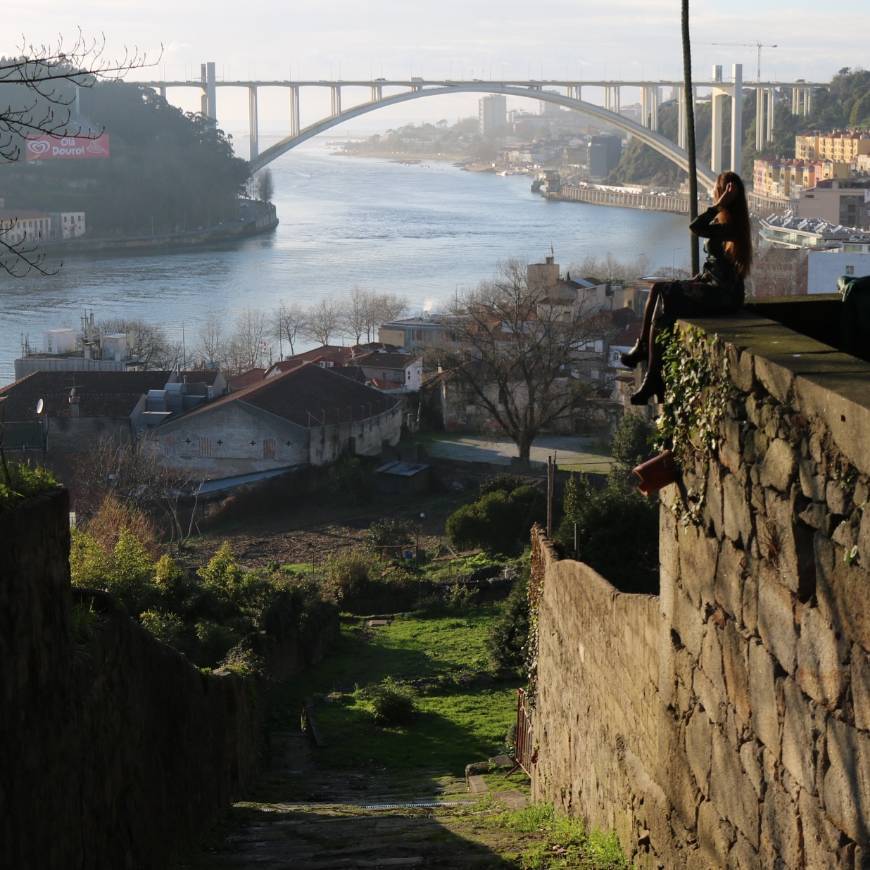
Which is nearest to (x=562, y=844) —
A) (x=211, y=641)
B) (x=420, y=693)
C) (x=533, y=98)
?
(x=211, y=641)

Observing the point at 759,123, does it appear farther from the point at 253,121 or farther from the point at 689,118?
the point at 689,118

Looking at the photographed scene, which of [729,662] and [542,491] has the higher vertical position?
[729,662]

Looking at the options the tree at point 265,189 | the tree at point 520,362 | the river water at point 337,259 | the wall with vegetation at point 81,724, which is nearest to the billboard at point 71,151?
the tree at point 265,189

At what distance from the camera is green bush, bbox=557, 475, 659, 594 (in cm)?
814

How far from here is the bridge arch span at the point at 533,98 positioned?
45594 millimetres

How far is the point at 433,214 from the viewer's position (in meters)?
59.3

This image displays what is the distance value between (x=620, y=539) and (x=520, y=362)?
1064cm

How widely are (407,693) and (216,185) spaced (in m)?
50.7

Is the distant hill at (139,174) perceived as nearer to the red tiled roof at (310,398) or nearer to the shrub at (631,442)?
the red tiled roof at (310,398)

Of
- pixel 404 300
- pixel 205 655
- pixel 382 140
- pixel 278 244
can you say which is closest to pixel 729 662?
pixel 205 655

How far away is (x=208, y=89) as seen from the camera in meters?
66.2

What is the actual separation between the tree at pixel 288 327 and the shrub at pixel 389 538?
12.7 m

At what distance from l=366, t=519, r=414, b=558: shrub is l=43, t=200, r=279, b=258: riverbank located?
3323 centimetres

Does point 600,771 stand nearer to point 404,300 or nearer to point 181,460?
point 181,460
